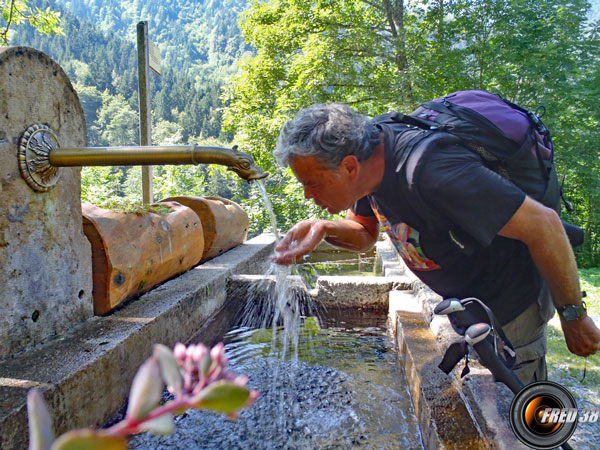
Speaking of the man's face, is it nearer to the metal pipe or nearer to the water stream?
the metal pipe

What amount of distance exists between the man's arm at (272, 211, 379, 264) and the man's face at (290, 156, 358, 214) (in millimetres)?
330

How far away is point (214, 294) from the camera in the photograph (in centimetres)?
379

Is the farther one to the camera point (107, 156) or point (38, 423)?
point (107, 156)

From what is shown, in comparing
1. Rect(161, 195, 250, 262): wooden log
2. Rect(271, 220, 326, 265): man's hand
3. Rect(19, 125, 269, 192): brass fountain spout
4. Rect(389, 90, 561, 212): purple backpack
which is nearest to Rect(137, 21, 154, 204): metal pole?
Rect(161, 195, 250, 262): wooden log

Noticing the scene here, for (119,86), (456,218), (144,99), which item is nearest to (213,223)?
(144,99)

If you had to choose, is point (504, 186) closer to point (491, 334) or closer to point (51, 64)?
point (491, 334)

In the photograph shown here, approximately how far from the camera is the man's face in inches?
62.5

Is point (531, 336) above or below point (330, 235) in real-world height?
below

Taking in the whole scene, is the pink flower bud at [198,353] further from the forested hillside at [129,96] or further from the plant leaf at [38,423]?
the forested hillside at [129,96]

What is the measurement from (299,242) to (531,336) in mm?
1018

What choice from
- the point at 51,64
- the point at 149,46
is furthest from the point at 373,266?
the point at 51,64

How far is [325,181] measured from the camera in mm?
1620

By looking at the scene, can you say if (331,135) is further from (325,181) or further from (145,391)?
(145,391)

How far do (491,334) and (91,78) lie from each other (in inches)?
3275
